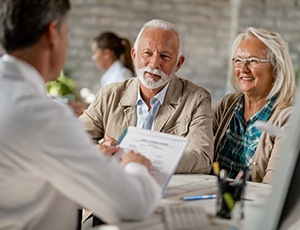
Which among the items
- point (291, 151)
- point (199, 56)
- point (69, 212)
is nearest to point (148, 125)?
point (69, 212)

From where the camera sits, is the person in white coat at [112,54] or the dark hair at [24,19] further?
the person in white coat at [112,54]

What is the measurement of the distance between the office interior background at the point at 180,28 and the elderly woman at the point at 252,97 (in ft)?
14.0

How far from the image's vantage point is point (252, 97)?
102 inches

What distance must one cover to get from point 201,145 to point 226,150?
0.30 metres

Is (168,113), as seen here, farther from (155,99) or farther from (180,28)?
(180,28)

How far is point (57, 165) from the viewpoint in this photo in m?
1.32

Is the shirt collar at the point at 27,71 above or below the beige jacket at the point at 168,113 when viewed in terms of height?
above

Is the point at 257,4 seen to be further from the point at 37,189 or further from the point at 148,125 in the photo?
the point at 37,189

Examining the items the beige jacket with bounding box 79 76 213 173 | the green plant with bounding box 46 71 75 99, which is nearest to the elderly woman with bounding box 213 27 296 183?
the beige jacket with bounding box 79 76 213 173

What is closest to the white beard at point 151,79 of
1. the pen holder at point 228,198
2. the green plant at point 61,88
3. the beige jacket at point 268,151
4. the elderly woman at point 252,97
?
the elderly woman at point 252,97

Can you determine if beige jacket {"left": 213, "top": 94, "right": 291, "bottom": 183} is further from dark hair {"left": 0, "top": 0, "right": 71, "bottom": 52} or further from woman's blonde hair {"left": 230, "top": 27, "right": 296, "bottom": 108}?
dark hair {"left": 0, "top": 0, "right": 71, "bottom": 52}

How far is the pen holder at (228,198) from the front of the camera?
1461 millimetres

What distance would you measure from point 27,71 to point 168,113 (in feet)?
3.56

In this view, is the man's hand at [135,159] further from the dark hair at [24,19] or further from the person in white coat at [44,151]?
the dark hair at [24,19]
